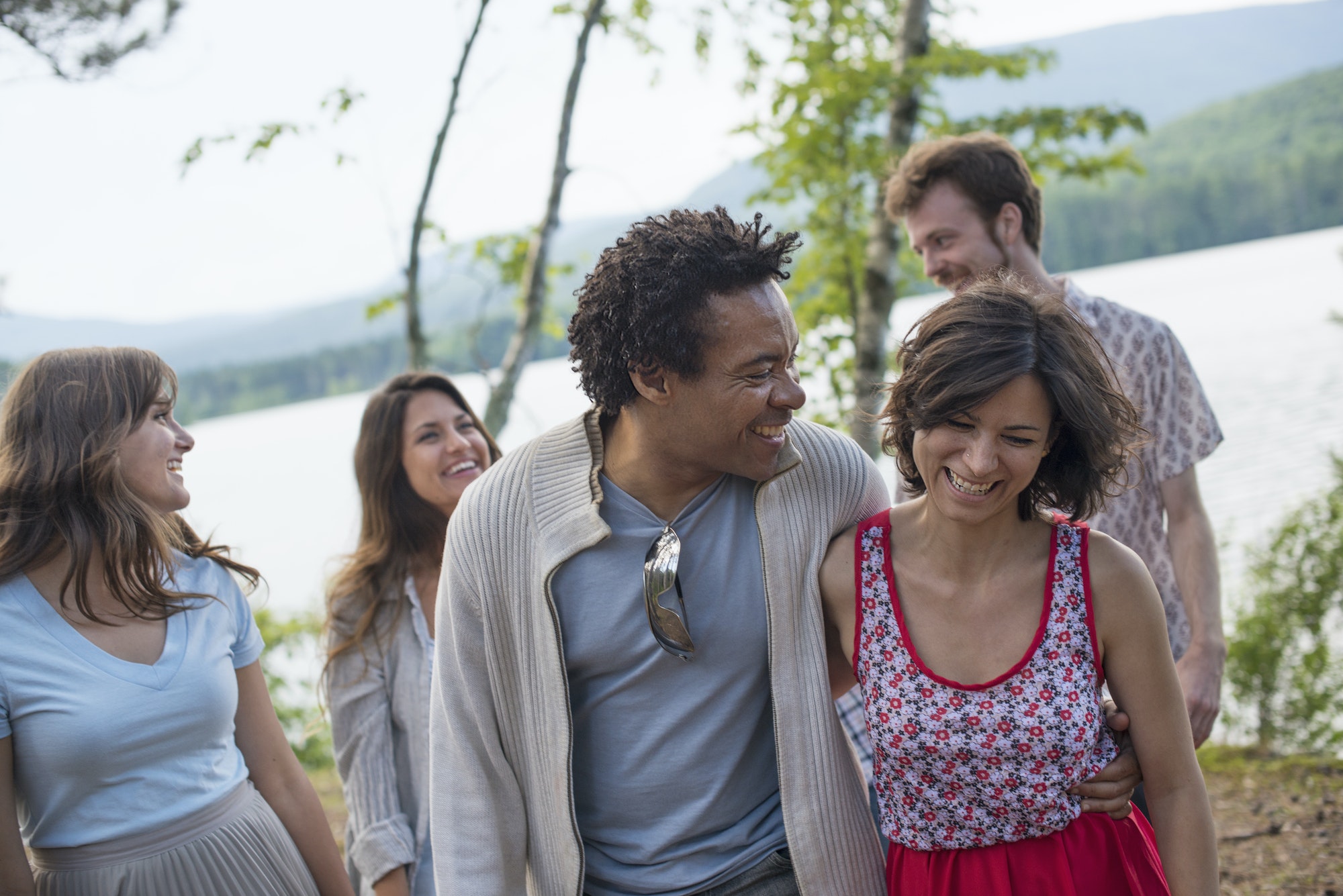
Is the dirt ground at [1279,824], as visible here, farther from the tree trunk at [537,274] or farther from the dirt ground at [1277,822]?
the tree trunk at [537,274]

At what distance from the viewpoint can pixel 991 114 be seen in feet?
18.2

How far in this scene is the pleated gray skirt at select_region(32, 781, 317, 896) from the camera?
2.18m

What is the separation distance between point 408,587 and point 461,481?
0.39m

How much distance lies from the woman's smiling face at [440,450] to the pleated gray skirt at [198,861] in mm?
1097

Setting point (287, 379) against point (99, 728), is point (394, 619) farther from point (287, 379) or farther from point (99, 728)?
point (287, 379)

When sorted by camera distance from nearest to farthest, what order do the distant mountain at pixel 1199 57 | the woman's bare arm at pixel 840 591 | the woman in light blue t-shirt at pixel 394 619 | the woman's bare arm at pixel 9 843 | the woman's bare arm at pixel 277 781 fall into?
the woman's bare arm at pixel 9 843, the woman's bare arm at pixel 840 591, the woman's bare arm at pixel 277 781, the woman in light blue t-shirt at pixel 394 619, the distant mountain at pixel 1199 57

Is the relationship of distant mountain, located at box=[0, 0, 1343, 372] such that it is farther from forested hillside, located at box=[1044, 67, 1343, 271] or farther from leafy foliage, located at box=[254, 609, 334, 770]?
forested hillside, located at box=[1044, 67, 1343, 271]

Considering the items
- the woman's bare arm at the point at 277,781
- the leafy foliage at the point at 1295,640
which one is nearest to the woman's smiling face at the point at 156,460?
the woman's bare arm at the point at 277,781

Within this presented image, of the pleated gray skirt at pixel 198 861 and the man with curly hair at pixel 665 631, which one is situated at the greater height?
the man with curly hair at pixel 665 631

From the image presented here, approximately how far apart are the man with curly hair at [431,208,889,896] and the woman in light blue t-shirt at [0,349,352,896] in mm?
565

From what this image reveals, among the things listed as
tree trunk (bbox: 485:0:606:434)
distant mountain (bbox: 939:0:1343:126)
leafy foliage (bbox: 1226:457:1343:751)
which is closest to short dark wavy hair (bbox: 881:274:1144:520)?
tree trunk (bbox: 485:0:606:434)

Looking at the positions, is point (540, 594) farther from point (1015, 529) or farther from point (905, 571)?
point (1015, 529)

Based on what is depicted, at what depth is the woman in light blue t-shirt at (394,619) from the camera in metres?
2.96

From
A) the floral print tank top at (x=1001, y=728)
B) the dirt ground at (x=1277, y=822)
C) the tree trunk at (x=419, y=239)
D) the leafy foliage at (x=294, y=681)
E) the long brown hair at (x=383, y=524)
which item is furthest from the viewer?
the leafy foliage at (x=294, y=681)
